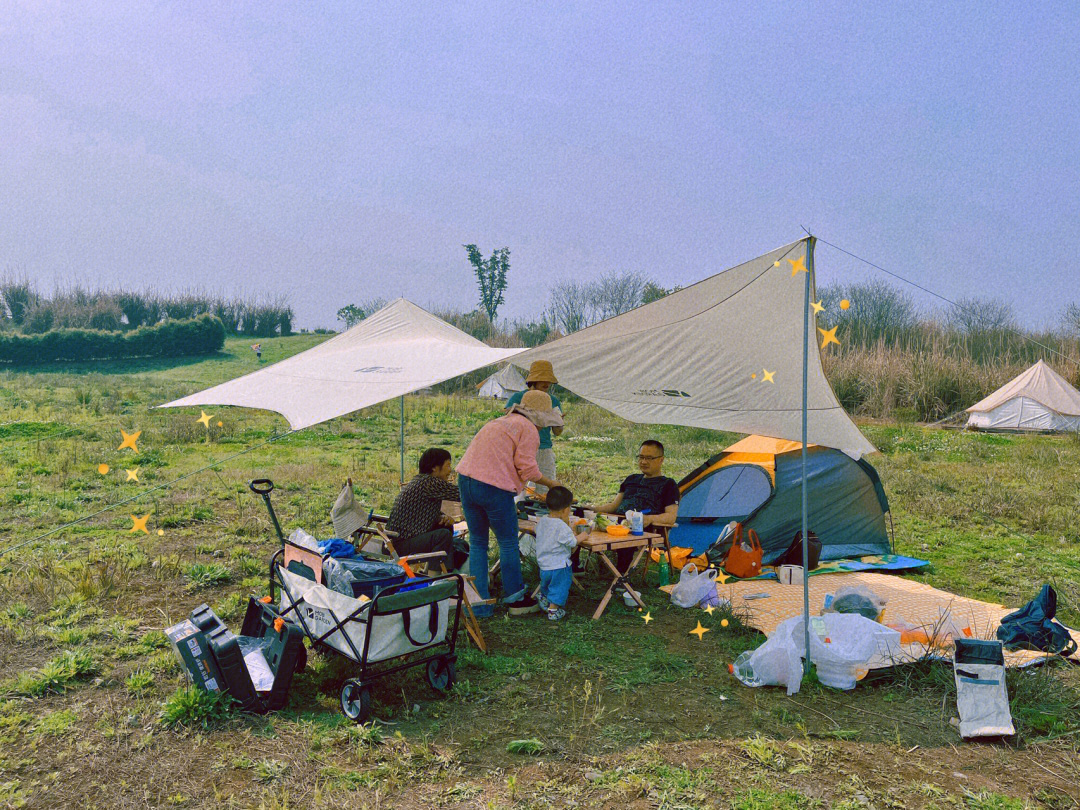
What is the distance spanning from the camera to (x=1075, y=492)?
998cm

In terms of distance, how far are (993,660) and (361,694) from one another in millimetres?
3096

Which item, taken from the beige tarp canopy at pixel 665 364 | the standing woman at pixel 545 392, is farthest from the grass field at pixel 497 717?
the beige tarp canopy at pixel 665 364

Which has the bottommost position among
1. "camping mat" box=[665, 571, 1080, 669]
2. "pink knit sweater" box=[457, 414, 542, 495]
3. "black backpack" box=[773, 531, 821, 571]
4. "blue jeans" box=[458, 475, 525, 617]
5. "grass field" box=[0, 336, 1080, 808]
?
"grass field" box=[0, 336, 1080, 808]

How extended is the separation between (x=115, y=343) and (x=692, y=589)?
26841mm

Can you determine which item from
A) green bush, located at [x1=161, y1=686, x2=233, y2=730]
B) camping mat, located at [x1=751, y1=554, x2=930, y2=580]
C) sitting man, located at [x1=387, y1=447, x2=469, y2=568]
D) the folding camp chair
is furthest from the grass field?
sitting man, located at [x1=387, y1=447, x2=469, y2=568]

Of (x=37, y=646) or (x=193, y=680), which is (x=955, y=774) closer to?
(x=193, y=680)

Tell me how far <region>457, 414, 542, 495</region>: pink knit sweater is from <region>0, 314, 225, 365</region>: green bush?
25605 mm

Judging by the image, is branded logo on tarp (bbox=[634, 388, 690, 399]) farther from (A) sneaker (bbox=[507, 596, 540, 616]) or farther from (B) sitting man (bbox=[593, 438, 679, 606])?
(A) sneaker (bbox=[507, 596, 540, 616])

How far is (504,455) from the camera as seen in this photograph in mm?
4918

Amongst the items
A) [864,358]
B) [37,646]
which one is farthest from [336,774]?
[864,358]

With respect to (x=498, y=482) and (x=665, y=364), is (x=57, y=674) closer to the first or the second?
(x=498, y=482)

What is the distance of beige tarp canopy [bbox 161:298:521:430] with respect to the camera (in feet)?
16.8

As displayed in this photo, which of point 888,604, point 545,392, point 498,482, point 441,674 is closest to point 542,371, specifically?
point 545,392

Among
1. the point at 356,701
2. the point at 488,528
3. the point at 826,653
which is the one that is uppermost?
the point at 488,528
